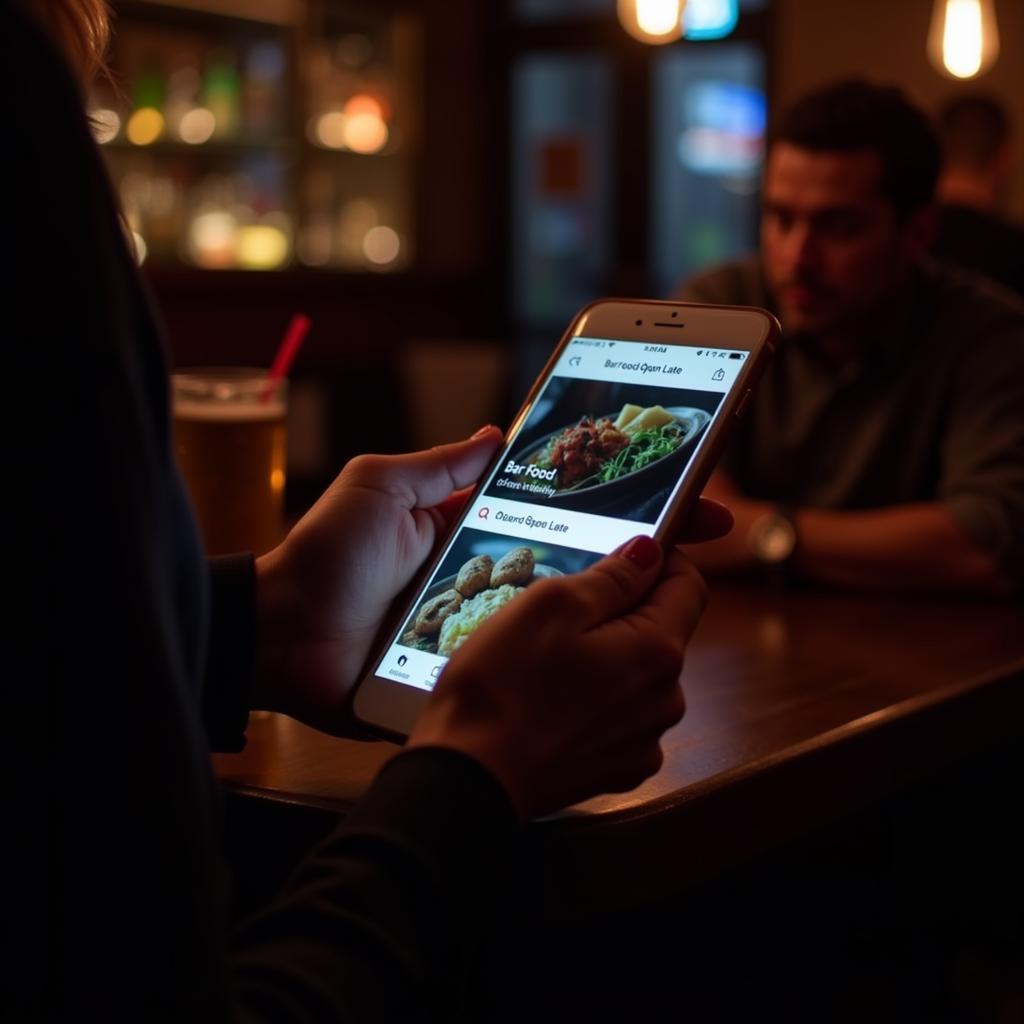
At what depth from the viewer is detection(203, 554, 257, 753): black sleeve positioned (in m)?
0.82

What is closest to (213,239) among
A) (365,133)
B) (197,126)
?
(197,126)

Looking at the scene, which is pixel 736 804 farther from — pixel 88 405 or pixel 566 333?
pixel 88 405

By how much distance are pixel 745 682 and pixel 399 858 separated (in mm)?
579

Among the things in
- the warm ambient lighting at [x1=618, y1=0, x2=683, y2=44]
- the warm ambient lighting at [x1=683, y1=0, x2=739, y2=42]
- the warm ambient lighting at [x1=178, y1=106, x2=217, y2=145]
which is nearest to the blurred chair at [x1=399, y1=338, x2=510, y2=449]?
the warm ambient lighting at [x1=178, y1=106, x2=217, y2=145]

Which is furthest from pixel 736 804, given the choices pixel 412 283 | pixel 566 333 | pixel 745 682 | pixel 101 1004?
pixel 412 283

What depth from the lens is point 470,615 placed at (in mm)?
824

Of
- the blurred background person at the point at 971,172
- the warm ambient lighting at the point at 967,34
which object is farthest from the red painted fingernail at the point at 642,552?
the warm ambient lighting at the point at 967,34

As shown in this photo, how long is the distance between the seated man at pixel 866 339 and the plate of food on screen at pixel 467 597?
85cm

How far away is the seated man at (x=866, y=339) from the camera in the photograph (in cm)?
174

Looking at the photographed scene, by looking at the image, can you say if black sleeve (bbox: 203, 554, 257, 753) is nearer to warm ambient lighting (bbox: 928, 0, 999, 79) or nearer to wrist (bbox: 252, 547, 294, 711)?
wrist (bbox: 252, 547, 294, 711)

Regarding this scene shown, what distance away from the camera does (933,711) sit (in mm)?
1054

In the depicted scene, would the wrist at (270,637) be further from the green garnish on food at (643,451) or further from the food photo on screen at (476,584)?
the green garnish on food at (643,451)

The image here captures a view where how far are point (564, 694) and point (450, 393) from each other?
4.47 metres

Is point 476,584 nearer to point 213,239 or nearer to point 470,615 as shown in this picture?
point 470,615
